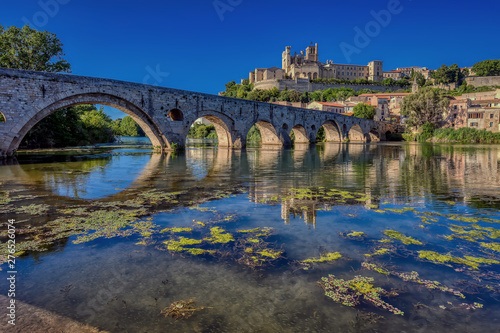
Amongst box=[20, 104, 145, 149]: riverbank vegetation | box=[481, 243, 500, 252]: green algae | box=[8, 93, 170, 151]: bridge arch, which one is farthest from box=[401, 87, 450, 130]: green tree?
box=[481, 243, 500, 252]: green algae

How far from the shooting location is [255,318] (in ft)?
9.92

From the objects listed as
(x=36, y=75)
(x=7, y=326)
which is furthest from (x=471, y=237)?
(x=36, y=75)

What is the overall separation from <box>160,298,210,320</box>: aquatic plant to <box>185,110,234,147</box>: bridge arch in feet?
86.6

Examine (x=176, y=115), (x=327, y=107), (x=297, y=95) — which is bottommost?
(x=176, y=115)

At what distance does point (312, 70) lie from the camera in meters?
118

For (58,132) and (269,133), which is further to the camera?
(269,133)

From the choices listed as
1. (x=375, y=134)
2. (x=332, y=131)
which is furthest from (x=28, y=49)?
(x=375, y=134)

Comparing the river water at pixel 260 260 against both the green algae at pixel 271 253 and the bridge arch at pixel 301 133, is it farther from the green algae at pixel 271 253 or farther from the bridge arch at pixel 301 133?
the bridge arch at pixel 301 133

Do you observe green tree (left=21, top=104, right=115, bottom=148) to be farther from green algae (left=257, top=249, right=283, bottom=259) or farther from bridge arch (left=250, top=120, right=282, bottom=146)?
green algae (left=257, top=249, right=283, bottom=259)

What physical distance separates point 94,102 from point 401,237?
2237 cm

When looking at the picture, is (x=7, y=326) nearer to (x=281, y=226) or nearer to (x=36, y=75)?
(x=281, y=226)

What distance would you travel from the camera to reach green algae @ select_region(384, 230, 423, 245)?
16.3 feet

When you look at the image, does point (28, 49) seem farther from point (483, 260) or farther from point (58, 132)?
point (483, 260)

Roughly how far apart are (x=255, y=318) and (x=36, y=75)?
2172 cm
